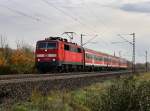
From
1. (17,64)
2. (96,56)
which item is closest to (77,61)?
(17,64)

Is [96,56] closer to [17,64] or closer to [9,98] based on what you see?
[17,64]

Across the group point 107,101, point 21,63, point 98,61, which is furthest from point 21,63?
point 107,101

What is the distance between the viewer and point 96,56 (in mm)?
67750

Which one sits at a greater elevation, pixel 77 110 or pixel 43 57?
pixel 43 57

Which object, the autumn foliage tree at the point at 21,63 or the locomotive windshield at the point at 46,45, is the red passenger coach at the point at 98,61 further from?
the locomotive windshield at the point at 46,45

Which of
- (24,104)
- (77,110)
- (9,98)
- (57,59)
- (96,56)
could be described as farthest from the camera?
(96,56)

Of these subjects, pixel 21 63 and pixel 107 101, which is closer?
A: pixel 107 101

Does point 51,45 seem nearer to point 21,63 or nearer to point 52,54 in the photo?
point 52,54

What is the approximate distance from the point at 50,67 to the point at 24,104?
96.4ft

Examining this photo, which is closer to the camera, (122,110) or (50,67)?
(122,110)

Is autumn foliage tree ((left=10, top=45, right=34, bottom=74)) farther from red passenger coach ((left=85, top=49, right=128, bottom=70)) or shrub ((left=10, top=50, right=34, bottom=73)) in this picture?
red passenger coach ((left=85, top=49, right=128, bottom=70))

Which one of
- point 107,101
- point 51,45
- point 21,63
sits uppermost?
point 51,45

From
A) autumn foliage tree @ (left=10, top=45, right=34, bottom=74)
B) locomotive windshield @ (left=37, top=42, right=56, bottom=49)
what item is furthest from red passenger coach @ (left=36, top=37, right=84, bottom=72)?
autumn foliage tree @ (left=10, top=45, right=34, bottom=74)

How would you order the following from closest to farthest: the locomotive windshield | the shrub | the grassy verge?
1. the grassy verge
2. the locomotive windshield
3. the shrub
